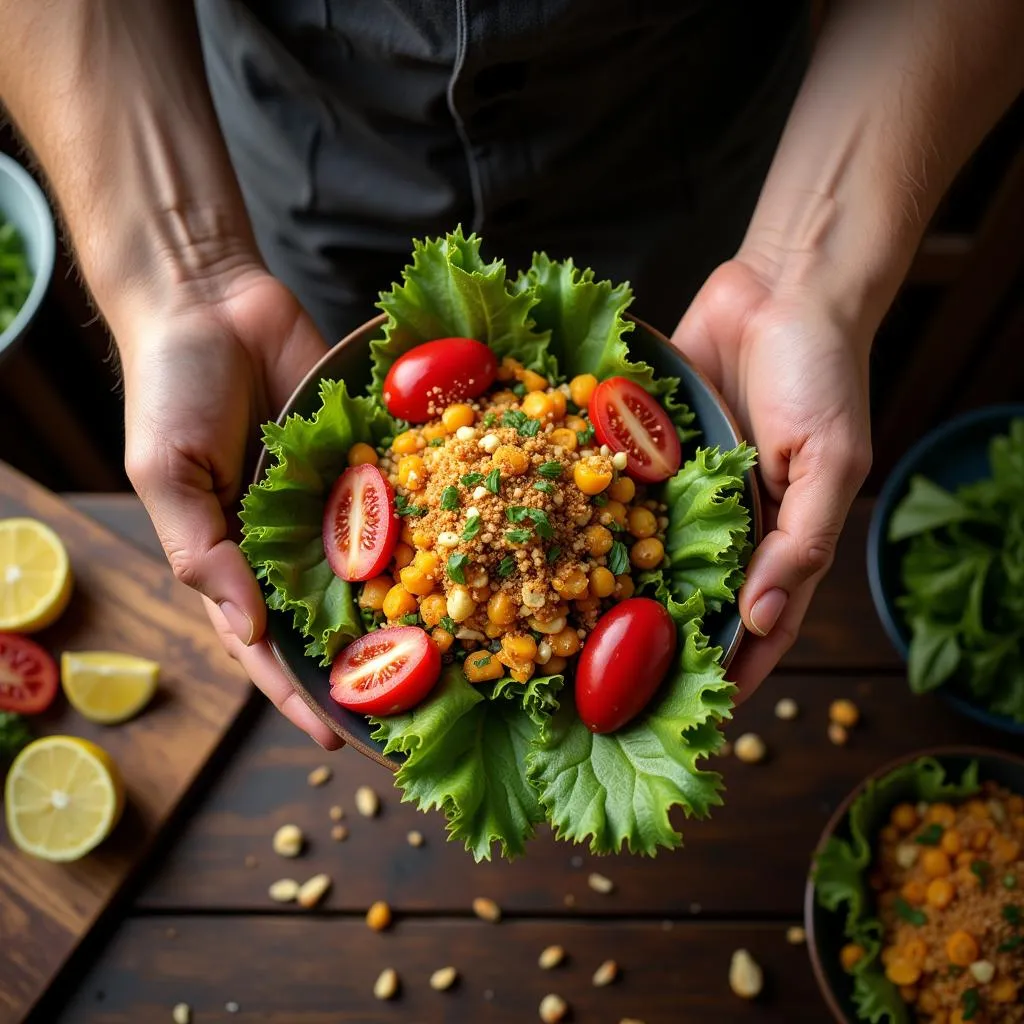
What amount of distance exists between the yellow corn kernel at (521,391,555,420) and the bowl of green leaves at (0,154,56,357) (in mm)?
1567

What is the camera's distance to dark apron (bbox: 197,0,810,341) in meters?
1.72

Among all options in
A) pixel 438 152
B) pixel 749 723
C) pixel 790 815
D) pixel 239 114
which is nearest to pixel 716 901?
pixel 790 815

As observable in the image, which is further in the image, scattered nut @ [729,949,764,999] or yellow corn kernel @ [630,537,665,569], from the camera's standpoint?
scattered nut @ [729,949,764,999]

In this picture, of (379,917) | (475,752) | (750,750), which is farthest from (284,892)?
(750,750)

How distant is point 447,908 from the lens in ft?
7.36

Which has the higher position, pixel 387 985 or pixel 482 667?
pixel 482 667

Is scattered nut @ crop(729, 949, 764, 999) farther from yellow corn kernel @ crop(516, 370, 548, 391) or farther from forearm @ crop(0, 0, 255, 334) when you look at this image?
forearm @ crop(0, 0, 255, 334)

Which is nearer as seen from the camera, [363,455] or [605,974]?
[363,455]

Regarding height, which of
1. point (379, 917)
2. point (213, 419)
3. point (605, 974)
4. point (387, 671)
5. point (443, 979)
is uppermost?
point (213, 419)

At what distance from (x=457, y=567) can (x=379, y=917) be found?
1.11 meters

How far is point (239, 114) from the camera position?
2.12m

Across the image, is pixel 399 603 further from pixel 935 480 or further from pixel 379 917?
pixel 935 480

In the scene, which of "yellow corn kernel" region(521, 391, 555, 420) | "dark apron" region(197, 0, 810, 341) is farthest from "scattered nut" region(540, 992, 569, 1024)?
"dark apron" region(197, 0, 810, 341)

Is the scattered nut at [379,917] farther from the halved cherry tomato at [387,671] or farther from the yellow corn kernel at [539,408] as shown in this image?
the yellow corn kernel at [539,408]
